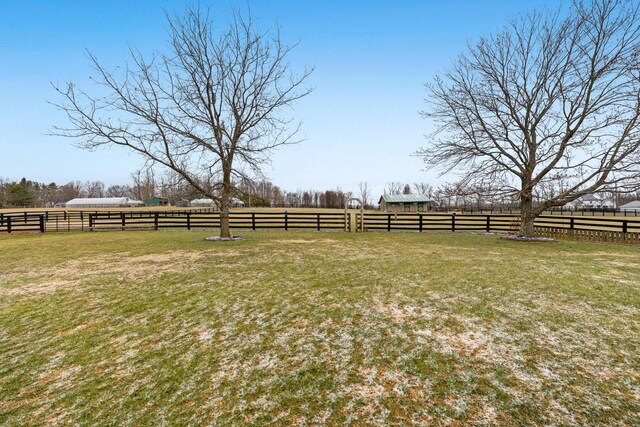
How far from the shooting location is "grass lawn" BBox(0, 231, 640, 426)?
2830mm

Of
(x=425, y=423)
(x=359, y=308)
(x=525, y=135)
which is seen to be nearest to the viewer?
(x=425, y=423)

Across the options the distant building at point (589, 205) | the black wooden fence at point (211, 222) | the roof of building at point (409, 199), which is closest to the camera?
the black wooden fence at point (211, 222)

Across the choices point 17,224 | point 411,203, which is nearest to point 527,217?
point 17,224

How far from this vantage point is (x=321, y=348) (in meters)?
3.94

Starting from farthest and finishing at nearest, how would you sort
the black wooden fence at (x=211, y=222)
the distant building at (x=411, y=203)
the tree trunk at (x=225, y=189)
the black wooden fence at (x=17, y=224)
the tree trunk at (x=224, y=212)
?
1. the distant building at (x=411, y=203)
2. the black wooden fence at (x=211, y=222)
3. the black wooden fence at (x=17, y=224)
4. the tree trunk at (x=224, y=212)
5. the tree trunk at (x=225, y=189)

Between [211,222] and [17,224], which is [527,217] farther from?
[17,224]

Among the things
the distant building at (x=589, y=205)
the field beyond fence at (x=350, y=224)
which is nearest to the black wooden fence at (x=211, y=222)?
the field beyond fence at (x=350, y=224)

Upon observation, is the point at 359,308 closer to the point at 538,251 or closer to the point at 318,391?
the point at 318,391

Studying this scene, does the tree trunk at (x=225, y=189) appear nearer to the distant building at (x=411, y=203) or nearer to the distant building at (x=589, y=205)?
the distant building at (x=411, y=203)

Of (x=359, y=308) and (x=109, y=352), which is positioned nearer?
(x=109, y=352)

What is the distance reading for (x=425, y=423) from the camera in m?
2.62

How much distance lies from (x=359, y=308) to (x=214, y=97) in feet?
47.1

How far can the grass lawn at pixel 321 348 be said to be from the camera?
283 cm

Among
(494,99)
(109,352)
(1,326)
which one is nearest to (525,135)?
(494,99)
